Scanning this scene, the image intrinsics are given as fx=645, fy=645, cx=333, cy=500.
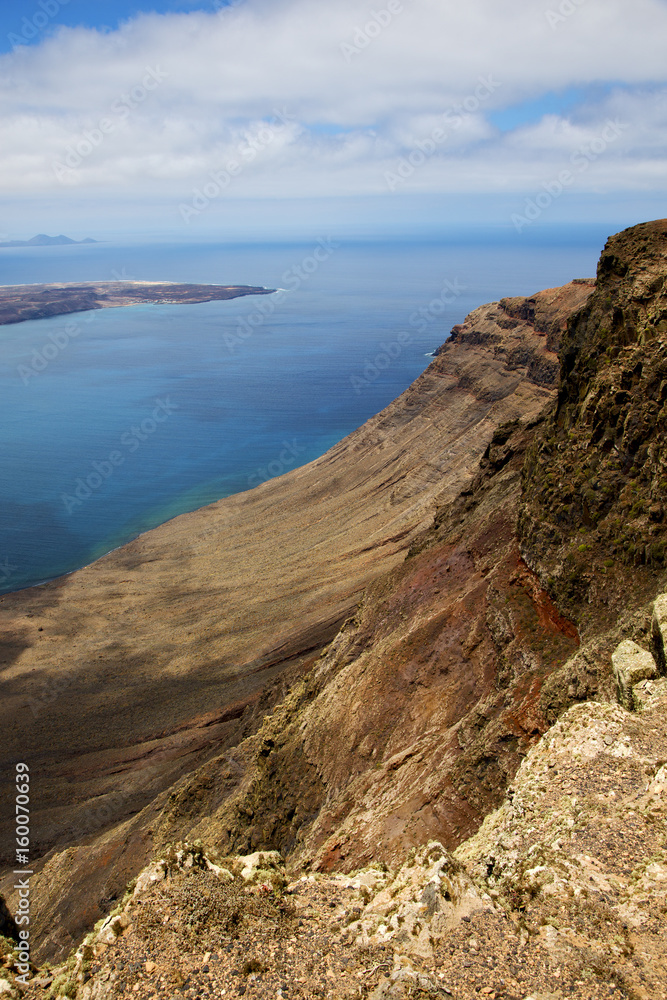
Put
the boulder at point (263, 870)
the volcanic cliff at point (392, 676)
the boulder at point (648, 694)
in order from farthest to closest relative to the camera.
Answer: the volcanic cliff at point (392, 676)
the boulder at point (648, 694)
the boulder at point (263, 870)

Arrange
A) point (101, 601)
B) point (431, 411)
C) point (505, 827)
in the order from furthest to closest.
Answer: point (431, 411) < point (101, 601) < point (505, 827)

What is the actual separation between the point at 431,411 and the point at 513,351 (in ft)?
30.6

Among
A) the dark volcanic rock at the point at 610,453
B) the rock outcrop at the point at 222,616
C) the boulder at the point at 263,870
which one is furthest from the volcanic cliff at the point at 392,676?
the boulder at the point at 263,870

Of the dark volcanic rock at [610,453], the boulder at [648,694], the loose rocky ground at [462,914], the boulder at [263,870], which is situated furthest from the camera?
the dark volcanic rock at [610,453]

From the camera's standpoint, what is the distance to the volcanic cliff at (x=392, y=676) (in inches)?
576

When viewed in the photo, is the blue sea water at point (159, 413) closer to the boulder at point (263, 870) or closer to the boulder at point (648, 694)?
the boulder at point (263, 870)

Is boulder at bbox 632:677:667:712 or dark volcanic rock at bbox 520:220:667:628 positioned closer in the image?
boulder at bbox 632:677:667:712

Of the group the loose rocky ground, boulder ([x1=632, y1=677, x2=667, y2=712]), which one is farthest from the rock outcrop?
the loose rocky ground

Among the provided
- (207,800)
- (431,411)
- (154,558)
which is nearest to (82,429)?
(154,558)

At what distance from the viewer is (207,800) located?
23688mm

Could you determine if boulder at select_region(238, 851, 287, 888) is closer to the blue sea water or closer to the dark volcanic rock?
the dark volcanic rock

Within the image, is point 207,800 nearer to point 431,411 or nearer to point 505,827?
point 505,827

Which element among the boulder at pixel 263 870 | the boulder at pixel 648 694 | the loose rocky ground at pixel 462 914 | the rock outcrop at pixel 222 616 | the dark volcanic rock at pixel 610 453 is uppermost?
the dark volcanic rock at pixel 610 453

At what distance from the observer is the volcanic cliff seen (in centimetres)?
1464
